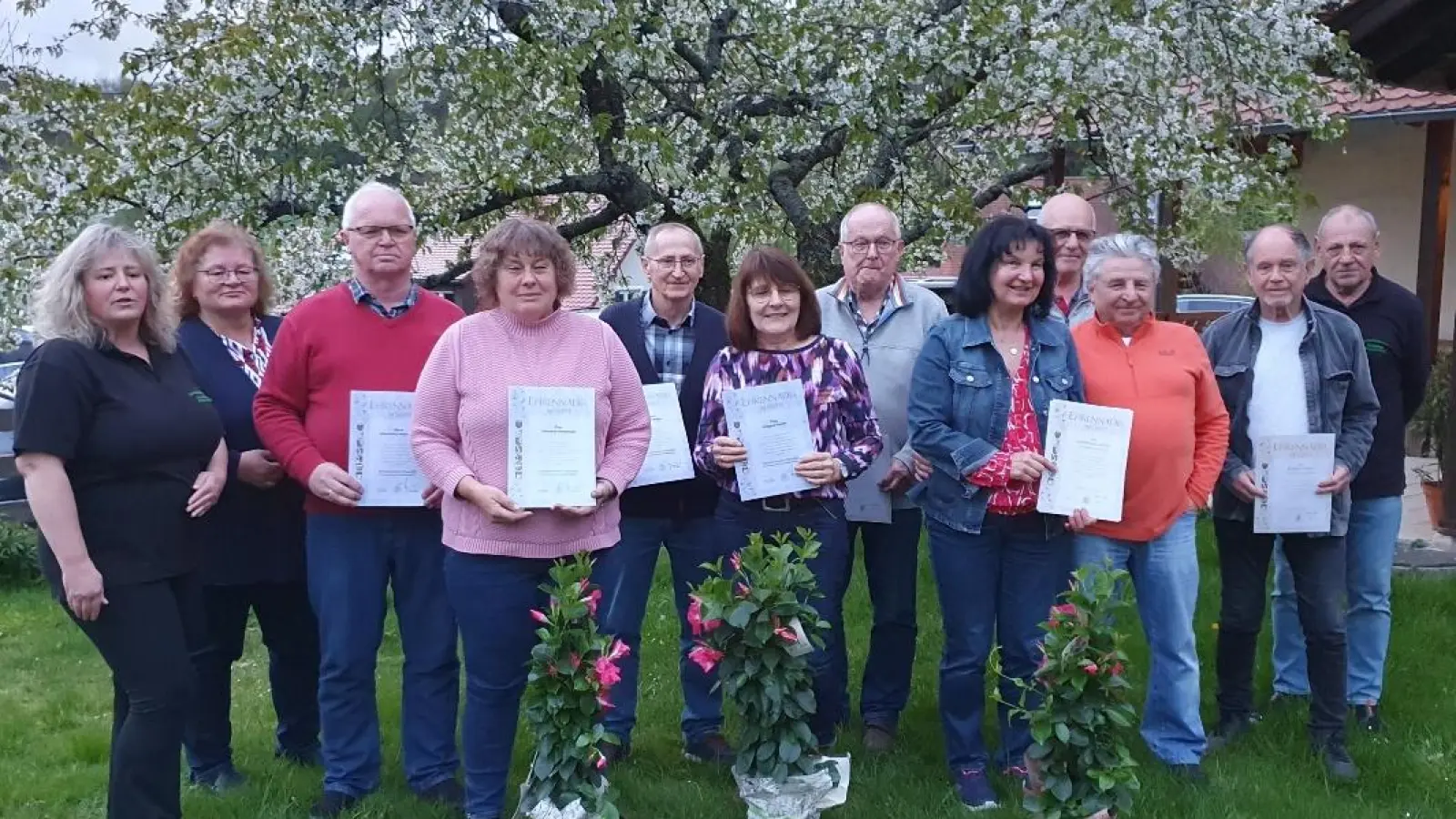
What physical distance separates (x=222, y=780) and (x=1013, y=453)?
327 cm

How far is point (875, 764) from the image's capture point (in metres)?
4.91

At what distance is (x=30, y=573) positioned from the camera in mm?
10336

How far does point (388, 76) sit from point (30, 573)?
5412 millimetres

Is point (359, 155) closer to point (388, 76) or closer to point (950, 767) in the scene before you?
point (388, 76)

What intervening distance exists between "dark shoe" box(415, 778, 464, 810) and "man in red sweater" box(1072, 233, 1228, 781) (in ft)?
8.11

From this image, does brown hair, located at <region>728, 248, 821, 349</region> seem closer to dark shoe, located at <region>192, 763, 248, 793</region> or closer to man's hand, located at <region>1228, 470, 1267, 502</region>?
man's hand, located at <region>1228, 470, 1267, 502</region>

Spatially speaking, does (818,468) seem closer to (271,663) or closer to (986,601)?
(986,601)

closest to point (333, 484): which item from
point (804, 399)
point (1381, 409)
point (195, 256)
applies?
point (195, 256)

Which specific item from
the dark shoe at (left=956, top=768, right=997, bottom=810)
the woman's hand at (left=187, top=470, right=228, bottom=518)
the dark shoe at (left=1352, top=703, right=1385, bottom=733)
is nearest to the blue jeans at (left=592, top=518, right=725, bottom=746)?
the dark shoe at (left=956, top=768, right=997, bottom=810)

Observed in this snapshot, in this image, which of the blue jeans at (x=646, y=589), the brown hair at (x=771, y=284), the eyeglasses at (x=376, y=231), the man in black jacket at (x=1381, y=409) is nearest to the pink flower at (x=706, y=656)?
the blue jeans at (x=646, y=589)

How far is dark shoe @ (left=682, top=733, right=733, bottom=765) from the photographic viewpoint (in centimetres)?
506

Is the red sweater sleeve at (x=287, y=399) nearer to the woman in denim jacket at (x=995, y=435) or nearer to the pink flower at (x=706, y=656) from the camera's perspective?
the pink flower at (x=706, y=656)

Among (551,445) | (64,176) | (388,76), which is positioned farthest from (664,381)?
(64,176)

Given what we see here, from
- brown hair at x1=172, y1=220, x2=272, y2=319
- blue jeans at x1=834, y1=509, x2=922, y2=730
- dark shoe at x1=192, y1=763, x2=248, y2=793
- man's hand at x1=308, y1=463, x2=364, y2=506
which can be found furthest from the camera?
blue jeans at x1=834, y1=509, x2=922, y2=730
